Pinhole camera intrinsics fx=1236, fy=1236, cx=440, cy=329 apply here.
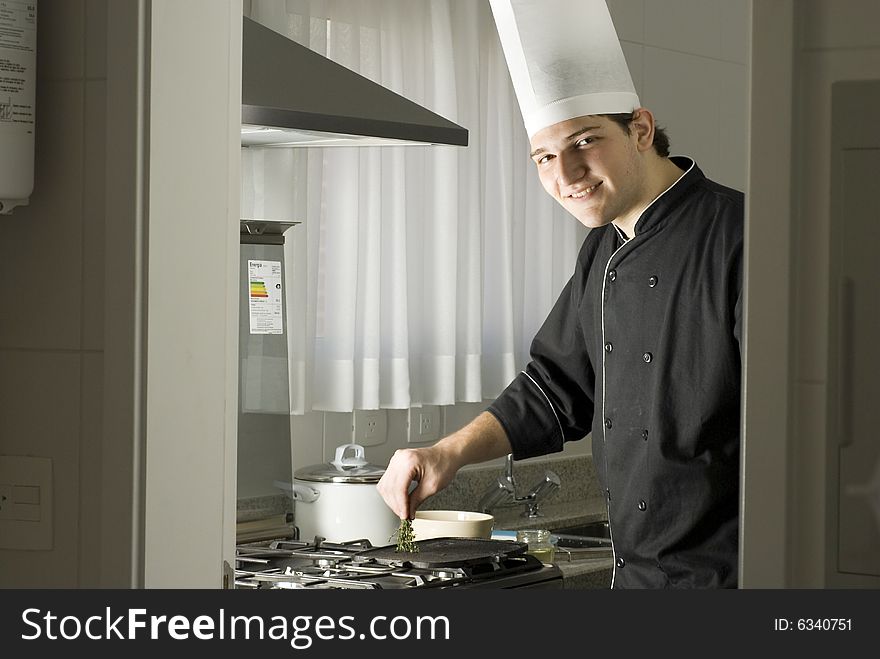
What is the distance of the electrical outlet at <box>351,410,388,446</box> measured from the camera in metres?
3.00

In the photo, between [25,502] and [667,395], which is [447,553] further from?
[25,502]

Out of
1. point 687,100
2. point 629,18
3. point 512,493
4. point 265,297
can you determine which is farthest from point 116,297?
point 687,100

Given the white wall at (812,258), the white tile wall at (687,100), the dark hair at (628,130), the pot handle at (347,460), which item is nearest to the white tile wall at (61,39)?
the white wall at (812,258)

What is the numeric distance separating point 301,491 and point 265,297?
1.37 ft

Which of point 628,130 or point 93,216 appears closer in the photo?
point 93,216

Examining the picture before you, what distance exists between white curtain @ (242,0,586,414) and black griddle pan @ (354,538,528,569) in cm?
58

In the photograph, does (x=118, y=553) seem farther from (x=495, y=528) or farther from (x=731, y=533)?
(x=495, y=528)

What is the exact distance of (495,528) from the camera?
307 cm

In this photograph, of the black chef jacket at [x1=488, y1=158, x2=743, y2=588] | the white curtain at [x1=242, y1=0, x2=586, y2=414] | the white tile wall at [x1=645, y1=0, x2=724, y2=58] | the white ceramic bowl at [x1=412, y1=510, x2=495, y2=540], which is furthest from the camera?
the white tile wall at [x1=645, y1=0, x2=724, y2=58]

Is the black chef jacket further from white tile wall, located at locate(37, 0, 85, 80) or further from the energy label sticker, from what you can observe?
white tile wall, located at locate(37, 0, 85, 80)

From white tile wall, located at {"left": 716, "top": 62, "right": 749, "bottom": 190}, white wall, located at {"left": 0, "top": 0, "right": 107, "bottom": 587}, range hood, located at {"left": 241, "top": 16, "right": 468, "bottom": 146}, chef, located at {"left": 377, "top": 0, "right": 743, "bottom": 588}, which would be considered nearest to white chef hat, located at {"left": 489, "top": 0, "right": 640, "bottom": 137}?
chef, located at {"left": 377, "top": 0, "right": 743, "bottom": 588}

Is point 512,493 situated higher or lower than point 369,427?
lower

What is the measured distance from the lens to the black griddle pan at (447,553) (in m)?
2.21

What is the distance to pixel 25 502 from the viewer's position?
1.12 meters
